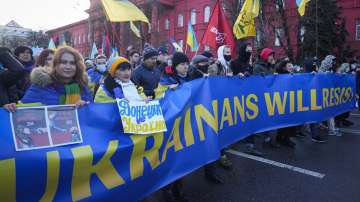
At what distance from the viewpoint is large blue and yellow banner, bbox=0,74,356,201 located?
2.65m

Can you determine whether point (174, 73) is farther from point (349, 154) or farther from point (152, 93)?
point (349, 154)

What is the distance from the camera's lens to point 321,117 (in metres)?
7.44

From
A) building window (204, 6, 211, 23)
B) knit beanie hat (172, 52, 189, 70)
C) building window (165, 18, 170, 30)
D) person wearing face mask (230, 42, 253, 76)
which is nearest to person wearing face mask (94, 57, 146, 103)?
knit beanie hat (172, 52, 189, 70)

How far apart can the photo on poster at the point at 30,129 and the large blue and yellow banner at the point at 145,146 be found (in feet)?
0.15

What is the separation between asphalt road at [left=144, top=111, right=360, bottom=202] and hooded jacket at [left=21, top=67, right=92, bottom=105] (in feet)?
5.87

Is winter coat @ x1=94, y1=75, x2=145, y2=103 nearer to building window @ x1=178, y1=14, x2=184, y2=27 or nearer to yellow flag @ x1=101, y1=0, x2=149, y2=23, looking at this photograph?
yellow flag @ x1=101, y1=0, x2=149, y2=23

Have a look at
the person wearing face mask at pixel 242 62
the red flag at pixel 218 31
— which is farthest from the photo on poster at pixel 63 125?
the red flag at pixel 218 31

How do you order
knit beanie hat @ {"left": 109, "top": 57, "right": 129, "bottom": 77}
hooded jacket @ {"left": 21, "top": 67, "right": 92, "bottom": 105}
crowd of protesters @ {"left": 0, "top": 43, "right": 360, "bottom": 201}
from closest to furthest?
1. hooded jacket @ {"left": 21, "top": 67, "right": 92, "bottom": 105}
2. crowd of protesters @ {"left": 0, "top": 43, "right": 360, "bottom": 201}
3. knit beanie hat @ {"left": 109, "top": 57, "right": 129, "bottom": 77}

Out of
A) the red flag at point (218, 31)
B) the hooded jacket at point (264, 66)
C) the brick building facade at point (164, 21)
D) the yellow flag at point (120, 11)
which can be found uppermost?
the brick building facade at point (164, 21)

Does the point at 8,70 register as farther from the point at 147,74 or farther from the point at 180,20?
the point at 180,20

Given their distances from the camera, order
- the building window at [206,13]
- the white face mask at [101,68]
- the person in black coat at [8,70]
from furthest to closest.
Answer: the building window at [206,13]
the white face mask at [101,68]
the person in black coat at [8,70]

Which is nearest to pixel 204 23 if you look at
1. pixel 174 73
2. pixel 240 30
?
pixel 240 30

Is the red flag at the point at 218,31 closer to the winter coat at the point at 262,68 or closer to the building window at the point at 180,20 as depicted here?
the winter coat at the point at 262,68

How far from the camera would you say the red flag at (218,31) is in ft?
26.6
